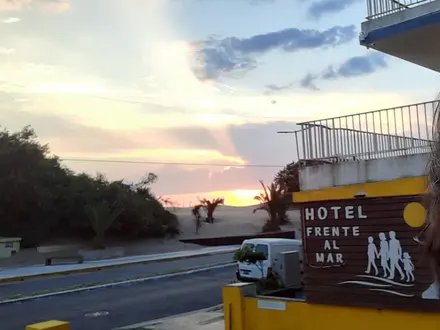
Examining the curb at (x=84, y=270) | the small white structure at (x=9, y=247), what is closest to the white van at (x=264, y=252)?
the curb at (x=84, y=270)

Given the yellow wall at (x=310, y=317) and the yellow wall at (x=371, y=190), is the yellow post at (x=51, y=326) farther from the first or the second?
the yellow wall at (x=371, y=190)

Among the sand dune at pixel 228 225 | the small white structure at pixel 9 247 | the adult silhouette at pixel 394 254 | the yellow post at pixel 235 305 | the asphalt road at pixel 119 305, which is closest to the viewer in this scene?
the adult silhouette at pixel 394 254

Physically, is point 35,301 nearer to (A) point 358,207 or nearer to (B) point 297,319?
(B) point 297,319

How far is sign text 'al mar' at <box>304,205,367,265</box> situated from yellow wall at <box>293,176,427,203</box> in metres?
0.18

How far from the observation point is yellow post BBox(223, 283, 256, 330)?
1020 centimetres

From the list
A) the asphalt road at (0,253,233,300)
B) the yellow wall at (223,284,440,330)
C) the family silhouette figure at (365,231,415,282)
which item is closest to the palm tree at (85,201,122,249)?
the asphalt road at (0,253,233,300)

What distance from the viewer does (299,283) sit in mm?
12852

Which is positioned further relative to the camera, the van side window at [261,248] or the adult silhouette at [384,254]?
the van side window at [261,248]

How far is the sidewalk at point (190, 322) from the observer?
1227 centimetres

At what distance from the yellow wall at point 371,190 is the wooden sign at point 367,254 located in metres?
0.09

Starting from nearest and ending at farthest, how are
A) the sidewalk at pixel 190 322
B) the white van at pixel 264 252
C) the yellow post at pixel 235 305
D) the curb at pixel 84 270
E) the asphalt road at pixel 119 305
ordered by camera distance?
the yellow post at pixel 235 305 < the sidewalk at pixel 190 322 < the asphalt road at pixel 119 305 < the white van at pixel 264 252 < the curb at pixel 84 270

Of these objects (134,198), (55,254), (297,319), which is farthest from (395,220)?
(134,198)

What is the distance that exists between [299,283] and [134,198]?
29.3 metres

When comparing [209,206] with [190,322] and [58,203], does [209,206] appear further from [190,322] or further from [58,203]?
[190,322]
